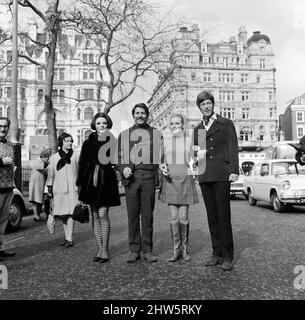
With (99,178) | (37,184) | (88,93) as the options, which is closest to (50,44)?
(37,184)

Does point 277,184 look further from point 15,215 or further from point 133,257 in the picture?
point 133,257

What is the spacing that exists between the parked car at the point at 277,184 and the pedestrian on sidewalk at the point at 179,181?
24.1 ft

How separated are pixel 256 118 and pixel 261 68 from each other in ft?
36.0

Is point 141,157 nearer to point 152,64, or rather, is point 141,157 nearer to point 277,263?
point 277,263

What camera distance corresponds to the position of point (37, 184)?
10.6 metres

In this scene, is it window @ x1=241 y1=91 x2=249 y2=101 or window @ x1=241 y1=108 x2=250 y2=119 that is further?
window @ x1=241 y1=91 x2=249 y2=101

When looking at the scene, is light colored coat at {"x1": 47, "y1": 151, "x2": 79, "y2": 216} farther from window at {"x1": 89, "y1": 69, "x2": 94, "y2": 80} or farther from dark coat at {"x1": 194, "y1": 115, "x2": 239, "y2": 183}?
window at {"x1": 89, "y1": 69, "x2": 94, "y2": 80}

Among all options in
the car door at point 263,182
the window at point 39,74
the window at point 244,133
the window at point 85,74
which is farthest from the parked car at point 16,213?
the window at point 244,133

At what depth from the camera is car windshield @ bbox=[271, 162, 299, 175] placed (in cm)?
1309

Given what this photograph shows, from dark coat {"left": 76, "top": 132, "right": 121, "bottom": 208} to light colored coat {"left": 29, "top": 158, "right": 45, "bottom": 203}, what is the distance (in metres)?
5.37

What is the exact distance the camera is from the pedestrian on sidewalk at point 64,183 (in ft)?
21.4

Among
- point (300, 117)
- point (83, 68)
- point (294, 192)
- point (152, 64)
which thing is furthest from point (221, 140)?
point (300, 117)

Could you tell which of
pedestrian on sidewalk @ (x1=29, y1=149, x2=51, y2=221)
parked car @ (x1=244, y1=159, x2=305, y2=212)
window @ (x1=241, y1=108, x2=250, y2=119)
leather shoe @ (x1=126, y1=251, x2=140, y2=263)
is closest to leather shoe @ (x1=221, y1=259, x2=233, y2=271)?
leather shoe @ (x1=126, y1=251, x2=140, y2=263)
